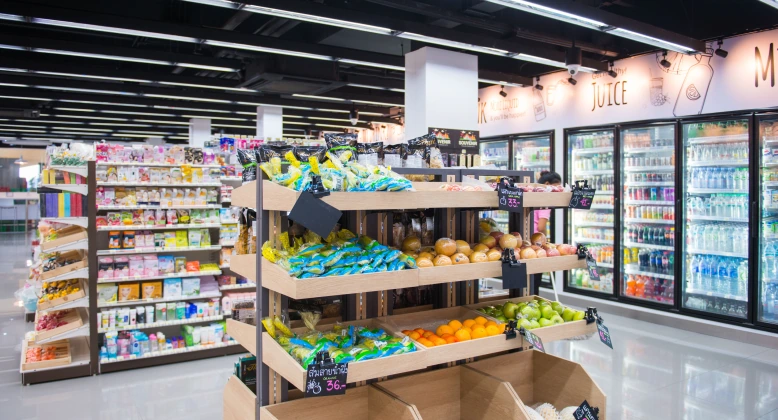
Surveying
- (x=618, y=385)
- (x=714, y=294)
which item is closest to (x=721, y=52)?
(x=714, y=294)

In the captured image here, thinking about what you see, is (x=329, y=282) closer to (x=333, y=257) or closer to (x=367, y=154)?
(x=333, y=257)

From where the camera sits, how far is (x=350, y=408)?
2.72 meters

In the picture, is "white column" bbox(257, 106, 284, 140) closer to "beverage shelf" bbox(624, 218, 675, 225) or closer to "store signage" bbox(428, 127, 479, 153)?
"store signage" bbox(428, 127, 479, 153)

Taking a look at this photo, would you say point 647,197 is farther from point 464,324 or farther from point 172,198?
point 172,198

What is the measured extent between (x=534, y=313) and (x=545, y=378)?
56 cm

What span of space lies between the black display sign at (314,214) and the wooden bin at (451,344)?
0.73m

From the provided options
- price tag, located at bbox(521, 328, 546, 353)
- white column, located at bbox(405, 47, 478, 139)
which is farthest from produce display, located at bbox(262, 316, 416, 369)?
white column, located at bbox(405, 47, 478, 139)

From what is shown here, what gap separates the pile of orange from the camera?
2.60 meters

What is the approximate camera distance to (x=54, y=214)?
16.4 ft

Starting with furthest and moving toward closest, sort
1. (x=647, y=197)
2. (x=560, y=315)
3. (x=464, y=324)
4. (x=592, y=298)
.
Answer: (x=592, y=298)
(x=647, y=197)
(x=560, y=315)
(x=464, y=324)

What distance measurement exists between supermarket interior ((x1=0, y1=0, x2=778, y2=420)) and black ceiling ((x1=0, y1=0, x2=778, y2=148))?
1.6 inches

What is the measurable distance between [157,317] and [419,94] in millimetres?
3818

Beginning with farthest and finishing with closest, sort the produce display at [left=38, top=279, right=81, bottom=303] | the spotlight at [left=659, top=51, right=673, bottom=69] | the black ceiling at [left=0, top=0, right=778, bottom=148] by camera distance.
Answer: the spotlight at [left=659, top=51, right=673, bottom=69] < the black ceiling at [left=0, top=0, right=778, bottom=148] < the produce display at [left=38, top=279, right=81, bottom=303]

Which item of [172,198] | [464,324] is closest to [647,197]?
[464,324]
